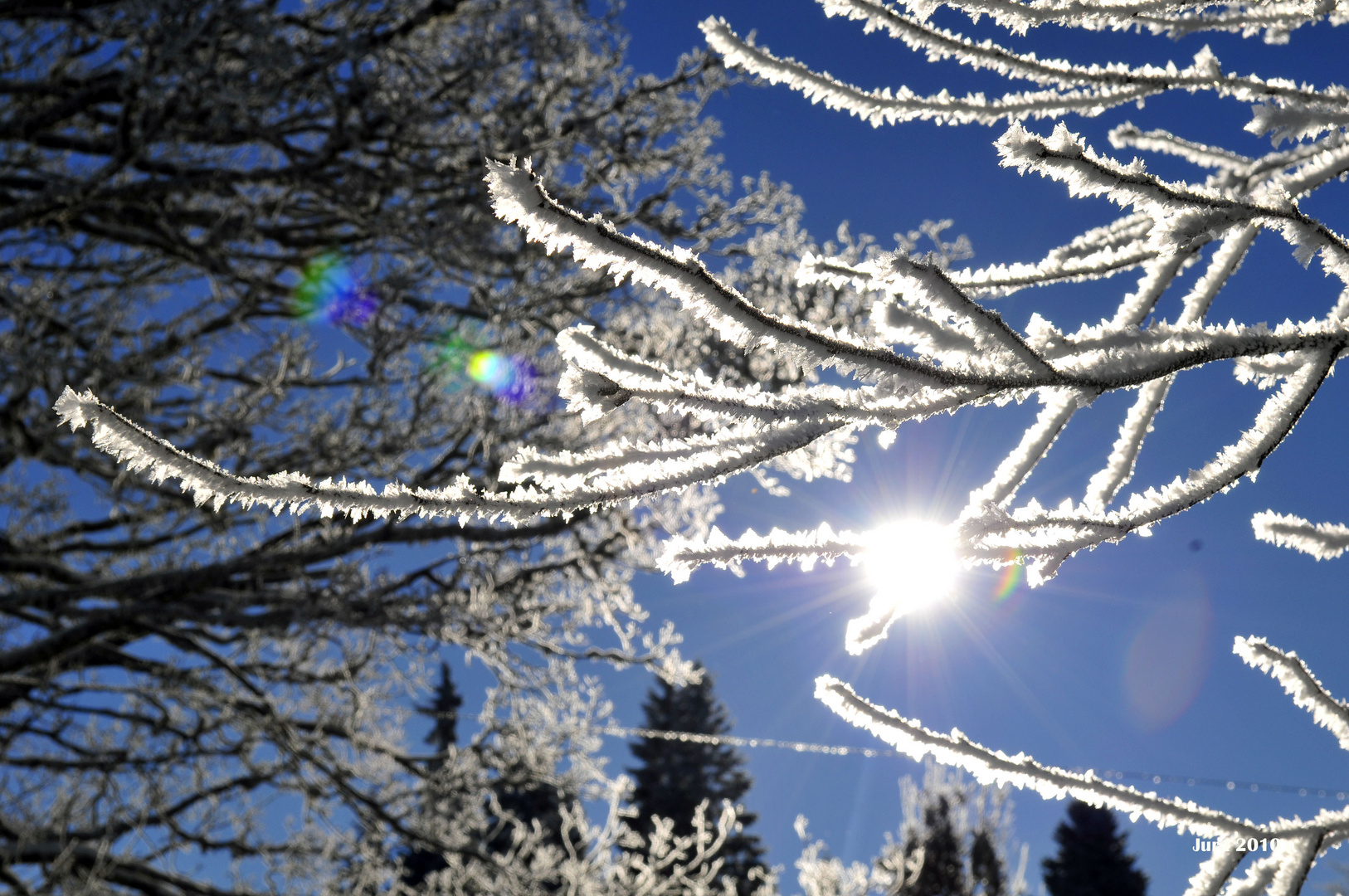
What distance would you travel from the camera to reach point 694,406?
2.38 ft

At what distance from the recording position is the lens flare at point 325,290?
18.2ft

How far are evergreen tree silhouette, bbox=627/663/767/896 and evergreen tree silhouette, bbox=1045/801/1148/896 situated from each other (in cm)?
667

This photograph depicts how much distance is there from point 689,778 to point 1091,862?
901cm

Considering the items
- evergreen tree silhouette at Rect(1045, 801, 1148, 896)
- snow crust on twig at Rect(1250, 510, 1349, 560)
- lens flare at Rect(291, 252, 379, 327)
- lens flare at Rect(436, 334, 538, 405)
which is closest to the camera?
snow crust on twig at Rect(1250, 510, 1349, 560)

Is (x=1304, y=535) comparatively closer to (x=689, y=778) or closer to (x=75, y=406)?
(x=75, y=406)

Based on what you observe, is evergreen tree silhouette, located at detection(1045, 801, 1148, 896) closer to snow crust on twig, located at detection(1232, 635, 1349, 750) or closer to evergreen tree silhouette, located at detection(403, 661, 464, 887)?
evergreen tree silhouette, located at detection(403, 661, 464, 887)

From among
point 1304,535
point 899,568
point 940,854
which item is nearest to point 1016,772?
point 899,568

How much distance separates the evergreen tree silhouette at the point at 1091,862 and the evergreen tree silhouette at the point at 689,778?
667 cm

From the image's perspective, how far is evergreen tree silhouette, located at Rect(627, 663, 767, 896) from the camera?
60.4ft

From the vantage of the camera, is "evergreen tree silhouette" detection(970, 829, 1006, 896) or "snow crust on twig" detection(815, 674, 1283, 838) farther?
"evergreen tree silhouette" detection(970, 829, 1006, 896)

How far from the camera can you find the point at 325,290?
19.3ft

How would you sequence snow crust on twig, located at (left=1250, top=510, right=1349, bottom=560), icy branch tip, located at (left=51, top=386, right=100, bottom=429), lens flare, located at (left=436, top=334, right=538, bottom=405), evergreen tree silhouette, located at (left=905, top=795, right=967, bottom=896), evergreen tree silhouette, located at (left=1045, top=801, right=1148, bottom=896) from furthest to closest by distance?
evergreen tree silhouette, located at (left=1045, top=801, right=1148, bottom=896)
evergreen tree silhouette, located at (left=905, top=795, right=967, bottom=896)
lens flare, located at (left=436, top=334, right=538, bottom=405)
snow crust on twig, located at (left=1250, top=510, right=1349, bottom=560)
icy branch tip, located at (left=51, top=386, right=100, bottom=429)

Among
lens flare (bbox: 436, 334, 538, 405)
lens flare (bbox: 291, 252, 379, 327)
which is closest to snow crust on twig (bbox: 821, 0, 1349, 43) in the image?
lens flare (bbox: 436, 334, 538, 405)

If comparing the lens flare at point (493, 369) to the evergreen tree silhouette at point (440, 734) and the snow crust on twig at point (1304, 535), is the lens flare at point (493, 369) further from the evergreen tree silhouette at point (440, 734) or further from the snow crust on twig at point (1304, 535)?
the evergreen tree silhouette at point (440, 734)
